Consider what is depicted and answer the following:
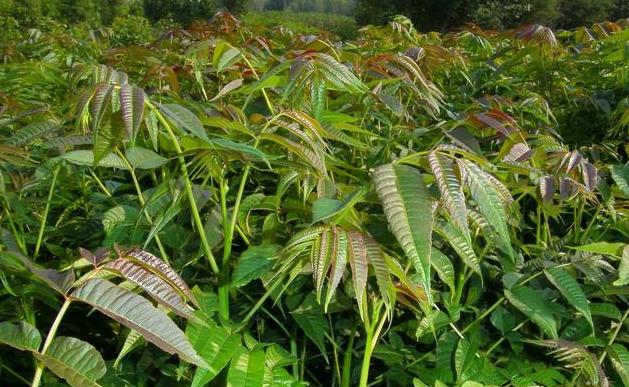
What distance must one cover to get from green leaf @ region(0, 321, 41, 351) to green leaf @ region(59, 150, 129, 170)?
354 millimetres

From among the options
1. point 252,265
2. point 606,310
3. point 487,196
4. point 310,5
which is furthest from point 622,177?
point 310,5

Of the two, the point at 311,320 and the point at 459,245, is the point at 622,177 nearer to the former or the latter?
the point at 459,245

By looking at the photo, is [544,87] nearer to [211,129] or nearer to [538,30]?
[538,30]

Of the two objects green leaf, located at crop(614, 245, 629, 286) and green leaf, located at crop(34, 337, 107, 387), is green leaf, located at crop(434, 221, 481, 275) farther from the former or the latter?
green leaf, located at crop(34, 337, 107, 387)

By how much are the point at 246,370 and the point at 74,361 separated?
27 centimetres

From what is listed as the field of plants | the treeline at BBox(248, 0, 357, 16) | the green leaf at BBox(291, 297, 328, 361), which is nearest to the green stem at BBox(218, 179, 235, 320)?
the field of plants

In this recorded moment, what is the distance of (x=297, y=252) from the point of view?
909 millimetres

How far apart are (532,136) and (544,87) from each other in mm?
1079

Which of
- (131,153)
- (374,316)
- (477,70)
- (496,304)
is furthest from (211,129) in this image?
(477,70)

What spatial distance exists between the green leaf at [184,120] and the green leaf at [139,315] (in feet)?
0.86

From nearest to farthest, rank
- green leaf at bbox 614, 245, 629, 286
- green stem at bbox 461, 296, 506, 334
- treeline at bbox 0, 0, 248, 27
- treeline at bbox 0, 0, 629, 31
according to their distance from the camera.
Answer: green leaf at bbox 614, 245, 629, 286, green stem at bbox 461, 296, 506, 334, treeline at bbox 0, 0, 248, 27, treeline at bbox 0, 0, 629, 31

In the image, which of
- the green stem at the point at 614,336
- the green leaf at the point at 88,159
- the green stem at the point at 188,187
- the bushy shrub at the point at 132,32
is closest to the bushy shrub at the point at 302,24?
the bushy shrub at the point at 132,32

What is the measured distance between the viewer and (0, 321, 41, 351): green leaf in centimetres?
75

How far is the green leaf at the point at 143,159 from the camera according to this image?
1.06 m
